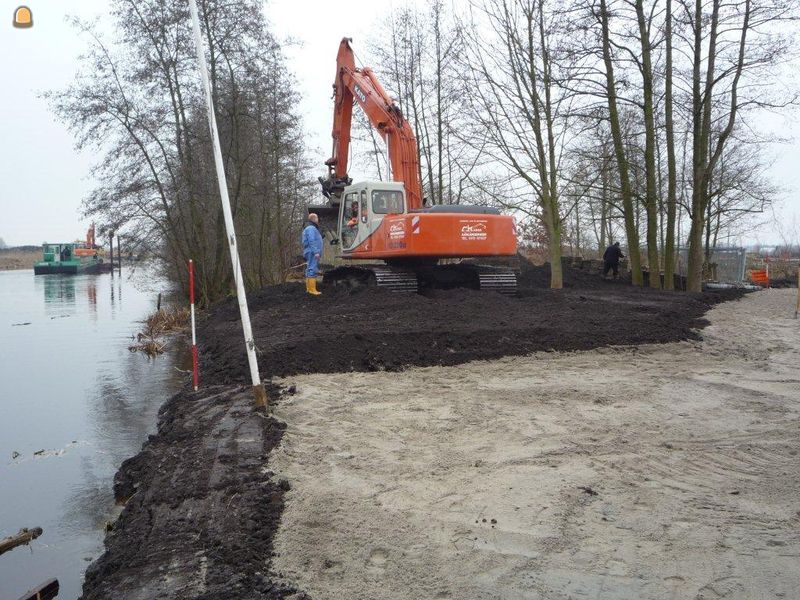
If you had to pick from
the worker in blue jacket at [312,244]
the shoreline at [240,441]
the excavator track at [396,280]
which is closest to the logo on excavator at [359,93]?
the worker in blue jacket at [312,244]

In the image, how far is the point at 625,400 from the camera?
709 cm

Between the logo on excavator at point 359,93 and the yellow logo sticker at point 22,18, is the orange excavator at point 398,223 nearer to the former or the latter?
the logo on excavator at point 359,93

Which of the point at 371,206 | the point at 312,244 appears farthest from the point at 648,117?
the point at 312,244

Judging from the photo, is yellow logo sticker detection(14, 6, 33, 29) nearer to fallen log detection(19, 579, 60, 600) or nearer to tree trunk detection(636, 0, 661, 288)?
fallen log detection(19, 579, 60, 600)

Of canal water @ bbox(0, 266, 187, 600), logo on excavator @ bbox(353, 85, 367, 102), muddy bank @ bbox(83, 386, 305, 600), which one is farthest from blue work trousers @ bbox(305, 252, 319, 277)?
muddy bank @ bbox(83, 386, 305, 600)

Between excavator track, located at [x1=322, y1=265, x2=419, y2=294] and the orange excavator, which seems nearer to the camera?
the orange excavator

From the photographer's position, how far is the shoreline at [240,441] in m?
3.79

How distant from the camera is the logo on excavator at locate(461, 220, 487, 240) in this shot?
13.9m

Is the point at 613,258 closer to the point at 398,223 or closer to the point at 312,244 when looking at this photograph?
the point at 398,223

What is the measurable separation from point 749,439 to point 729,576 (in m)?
2.59

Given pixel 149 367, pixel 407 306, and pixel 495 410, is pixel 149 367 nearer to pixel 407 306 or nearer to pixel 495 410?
pixel 407 306

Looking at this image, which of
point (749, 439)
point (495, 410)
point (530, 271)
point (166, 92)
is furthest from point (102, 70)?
point (749, 439)

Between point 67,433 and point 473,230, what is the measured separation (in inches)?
334

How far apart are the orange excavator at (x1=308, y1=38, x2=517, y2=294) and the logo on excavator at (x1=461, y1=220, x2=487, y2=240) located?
0.02 metres
